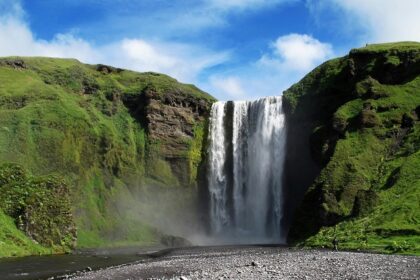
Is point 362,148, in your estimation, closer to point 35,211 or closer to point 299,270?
point 35,211

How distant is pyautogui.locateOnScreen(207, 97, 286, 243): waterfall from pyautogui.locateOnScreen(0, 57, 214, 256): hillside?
20.7 feet

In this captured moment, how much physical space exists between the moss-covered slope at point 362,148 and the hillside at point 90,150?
26.0 m

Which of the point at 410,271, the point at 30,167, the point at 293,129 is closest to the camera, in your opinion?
the point at 410,271

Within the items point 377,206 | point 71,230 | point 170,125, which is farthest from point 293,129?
point 71,230

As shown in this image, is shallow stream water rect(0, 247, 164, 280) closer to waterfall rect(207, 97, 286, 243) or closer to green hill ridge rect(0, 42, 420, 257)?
green hill ridge rect(0, 42, 420, 257)

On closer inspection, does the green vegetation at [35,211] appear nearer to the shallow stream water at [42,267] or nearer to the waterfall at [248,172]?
the shallow stream water at [42,267]

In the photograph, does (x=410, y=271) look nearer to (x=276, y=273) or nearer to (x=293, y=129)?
(x=276, y=273)

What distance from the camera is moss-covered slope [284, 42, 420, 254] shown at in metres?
56.6

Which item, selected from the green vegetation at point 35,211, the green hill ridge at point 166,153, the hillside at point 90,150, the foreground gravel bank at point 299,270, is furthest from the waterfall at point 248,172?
the foreground gravel bank at point 299,270

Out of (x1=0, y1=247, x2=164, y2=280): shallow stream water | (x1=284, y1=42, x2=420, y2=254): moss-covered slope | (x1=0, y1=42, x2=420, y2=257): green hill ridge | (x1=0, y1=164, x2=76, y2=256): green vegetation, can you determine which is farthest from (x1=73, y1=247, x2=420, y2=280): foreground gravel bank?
(x1=0, y1=164, x2=76, y2=256): green vegetation

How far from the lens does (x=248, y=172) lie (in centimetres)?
10044

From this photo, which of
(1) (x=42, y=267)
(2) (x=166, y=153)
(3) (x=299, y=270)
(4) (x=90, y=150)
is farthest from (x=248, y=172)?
(3) (x=299, y=270)

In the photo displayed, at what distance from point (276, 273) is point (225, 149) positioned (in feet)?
251

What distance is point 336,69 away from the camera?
4094 inches
